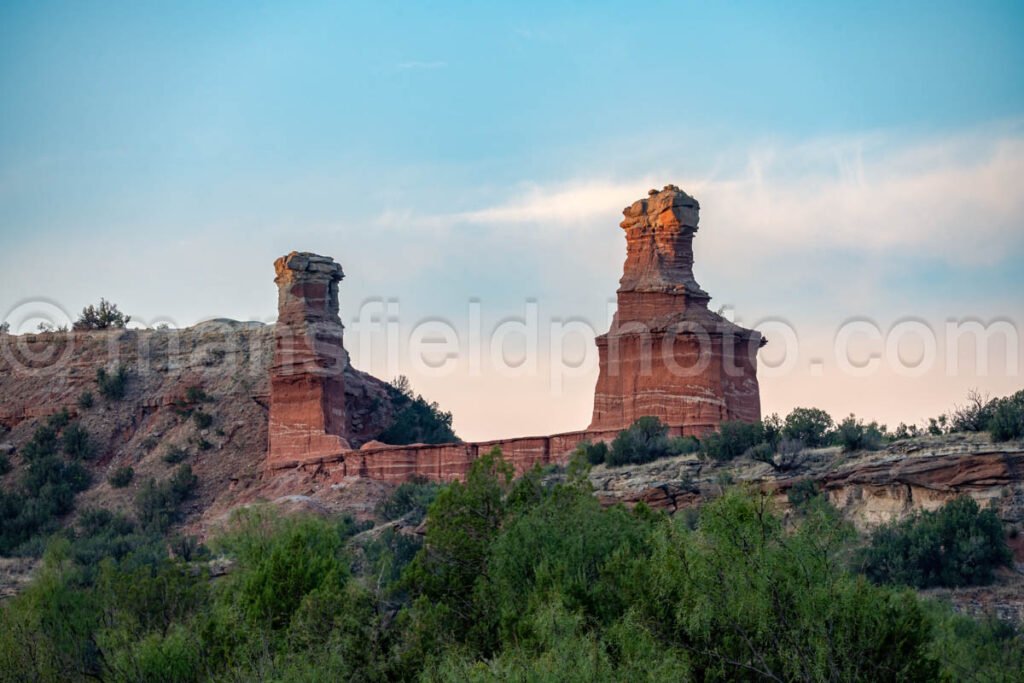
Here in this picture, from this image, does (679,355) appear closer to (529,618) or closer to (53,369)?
(529,618)

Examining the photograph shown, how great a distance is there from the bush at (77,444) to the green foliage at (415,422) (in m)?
11.8

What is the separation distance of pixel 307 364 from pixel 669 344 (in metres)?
15.2

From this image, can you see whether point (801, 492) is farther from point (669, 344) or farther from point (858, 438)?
point (669, 344)

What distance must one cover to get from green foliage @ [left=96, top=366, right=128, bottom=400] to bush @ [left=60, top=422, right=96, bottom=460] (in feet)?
7.92

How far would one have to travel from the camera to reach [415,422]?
68.4 meters

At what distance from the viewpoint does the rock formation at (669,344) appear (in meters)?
54.1

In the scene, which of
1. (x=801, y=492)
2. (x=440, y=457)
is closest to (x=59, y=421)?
(x=440, y=457)

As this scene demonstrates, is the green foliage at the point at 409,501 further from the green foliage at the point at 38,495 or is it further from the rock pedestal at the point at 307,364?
the green foliage at the point at 38,495

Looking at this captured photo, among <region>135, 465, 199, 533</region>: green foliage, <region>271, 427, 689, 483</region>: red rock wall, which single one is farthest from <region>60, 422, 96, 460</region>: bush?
<region>271, 427, 689, 483</region>: red rock wall

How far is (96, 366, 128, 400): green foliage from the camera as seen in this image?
230 feet

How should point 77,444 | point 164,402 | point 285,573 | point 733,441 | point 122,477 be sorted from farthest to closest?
point 164,402
point 77,444
point 122,477
point 733,441
point 285,573

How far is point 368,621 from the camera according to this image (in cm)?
3116

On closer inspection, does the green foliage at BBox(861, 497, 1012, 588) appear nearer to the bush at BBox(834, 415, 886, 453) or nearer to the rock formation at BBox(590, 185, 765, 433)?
the bush at BBox(834, 415, 886, 453)

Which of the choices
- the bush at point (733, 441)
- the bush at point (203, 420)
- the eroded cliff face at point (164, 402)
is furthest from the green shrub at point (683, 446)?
the bush at point (203, 420)
